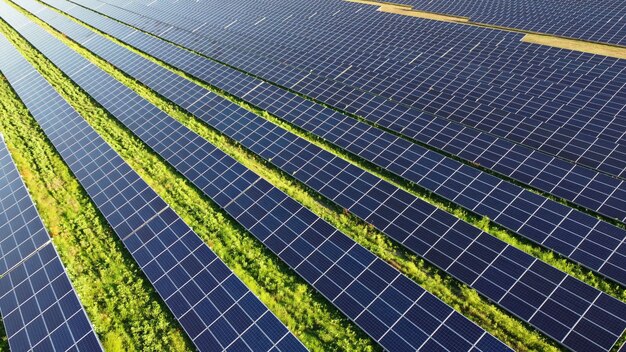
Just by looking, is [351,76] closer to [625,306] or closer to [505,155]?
[505,155]

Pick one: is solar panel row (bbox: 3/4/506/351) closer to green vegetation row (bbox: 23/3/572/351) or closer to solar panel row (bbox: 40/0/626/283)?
green vegetation row (bbox: 23/3/572/351)

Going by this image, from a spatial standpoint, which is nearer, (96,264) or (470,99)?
(96,264)

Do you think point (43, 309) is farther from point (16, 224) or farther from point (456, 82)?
point (456, 82)

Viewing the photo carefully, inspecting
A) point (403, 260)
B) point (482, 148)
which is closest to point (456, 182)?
point (482, 148)

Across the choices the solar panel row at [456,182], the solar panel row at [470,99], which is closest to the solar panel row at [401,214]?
the solar panel row at [456,182]

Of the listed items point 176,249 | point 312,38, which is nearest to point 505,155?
point 176,249
